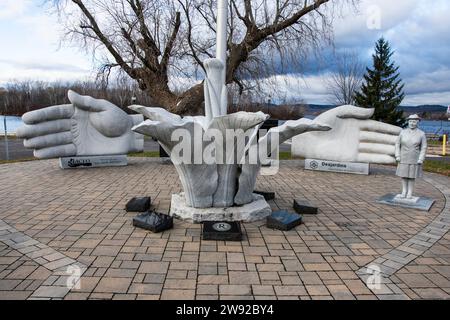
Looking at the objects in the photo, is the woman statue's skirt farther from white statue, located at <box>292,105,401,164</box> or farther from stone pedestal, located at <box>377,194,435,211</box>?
white statue, located at <box>292,105,401,164</box>

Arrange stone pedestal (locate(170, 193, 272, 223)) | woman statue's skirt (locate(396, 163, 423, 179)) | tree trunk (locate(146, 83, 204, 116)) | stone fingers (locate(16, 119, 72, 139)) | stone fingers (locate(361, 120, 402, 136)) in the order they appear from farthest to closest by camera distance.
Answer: tree trunk (locate(146, 83, 204, 116)) → stone fingers (locate(361, 120, 402, 136)) → stone fingers (locate(16, 119, 72, 139)) → woman statue's skirt (locate(396, 163, 423, 179)) → stone pedestal (locate(170, 193, 272, 223))

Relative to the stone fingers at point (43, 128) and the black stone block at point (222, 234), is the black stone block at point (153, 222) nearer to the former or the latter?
the black stone block at point (222, 234)

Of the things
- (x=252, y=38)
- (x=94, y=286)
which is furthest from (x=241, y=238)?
(x=252, y=38)

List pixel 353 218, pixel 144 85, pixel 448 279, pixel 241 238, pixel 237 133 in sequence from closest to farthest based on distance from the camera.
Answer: pixel 448 279
pixel 241 238
pixel 237 133
pixel 353 218
pixel 144 85

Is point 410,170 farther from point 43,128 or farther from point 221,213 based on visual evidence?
point 43,128

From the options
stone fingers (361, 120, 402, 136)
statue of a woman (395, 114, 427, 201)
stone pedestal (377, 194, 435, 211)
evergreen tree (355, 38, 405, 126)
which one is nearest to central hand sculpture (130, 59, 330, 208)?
statue of a woman (395, 114, 427, 201)

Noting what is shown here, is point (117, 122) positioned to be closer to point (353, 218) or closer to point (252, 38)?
point (252, 38)

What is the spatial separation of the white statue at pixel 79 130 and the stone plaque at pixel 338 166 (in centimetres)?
583

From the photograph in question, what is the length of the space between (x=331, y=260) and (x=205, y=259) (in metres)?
1.52

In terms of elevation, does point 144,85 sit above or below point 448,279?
above

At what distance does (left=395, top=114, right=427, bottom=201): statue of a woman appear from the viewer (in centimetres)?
605

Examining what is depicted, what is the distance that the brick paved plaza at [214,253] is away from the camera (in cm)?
321

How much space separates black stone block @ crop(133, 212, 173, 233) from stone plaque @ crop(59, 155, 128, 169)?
6.01m

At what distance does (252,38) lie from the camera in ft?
38.7
